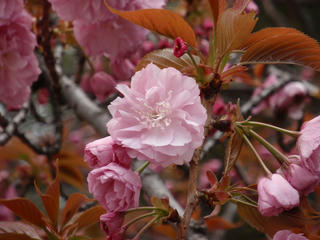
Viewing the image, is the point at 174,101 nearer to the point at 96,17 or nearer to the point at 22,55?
the point at 96,17

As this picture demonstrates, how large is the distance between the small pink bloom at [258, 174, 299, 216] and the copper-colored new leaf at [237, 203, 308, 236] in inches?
1.5

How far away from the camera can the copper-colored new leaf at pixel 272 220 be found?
59cm

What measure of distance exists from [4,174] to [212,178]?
136cm

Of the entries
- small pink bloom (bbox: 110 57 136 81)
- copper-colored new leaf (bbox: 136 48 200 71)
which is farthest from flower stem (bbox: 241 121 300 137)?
small pink bloom (bbox: 110 57 136 81)

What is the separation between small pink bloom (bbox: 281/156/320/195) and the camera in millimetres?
556

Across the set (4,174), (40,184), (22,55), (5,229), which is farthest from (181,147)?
(4,174)

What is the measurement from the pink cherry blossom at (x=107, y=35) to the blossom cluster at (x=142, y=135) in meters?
0.40

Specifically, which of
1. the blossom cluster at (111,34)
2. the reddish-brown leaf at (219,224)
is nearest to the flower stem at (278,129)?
the blossom cluster at (111,34)

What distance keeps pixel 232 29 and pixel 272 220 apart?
0.96ft

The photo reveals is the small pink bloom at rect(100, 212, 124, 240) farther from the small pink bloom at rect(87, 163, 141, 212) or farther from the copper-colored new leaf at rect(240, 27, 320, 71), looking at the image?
→ the copper-colored new leaf at rect(240, 27, 320, 71)

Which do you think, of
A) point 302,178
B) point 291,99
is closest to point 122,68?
point 302,178

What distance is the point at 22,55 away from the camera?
0.95 metres

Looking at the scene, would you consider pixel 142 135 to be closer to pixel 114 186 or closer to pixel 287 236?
pixel 114 186

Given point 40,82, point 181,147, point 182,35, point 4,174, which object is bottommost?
point 4,174
